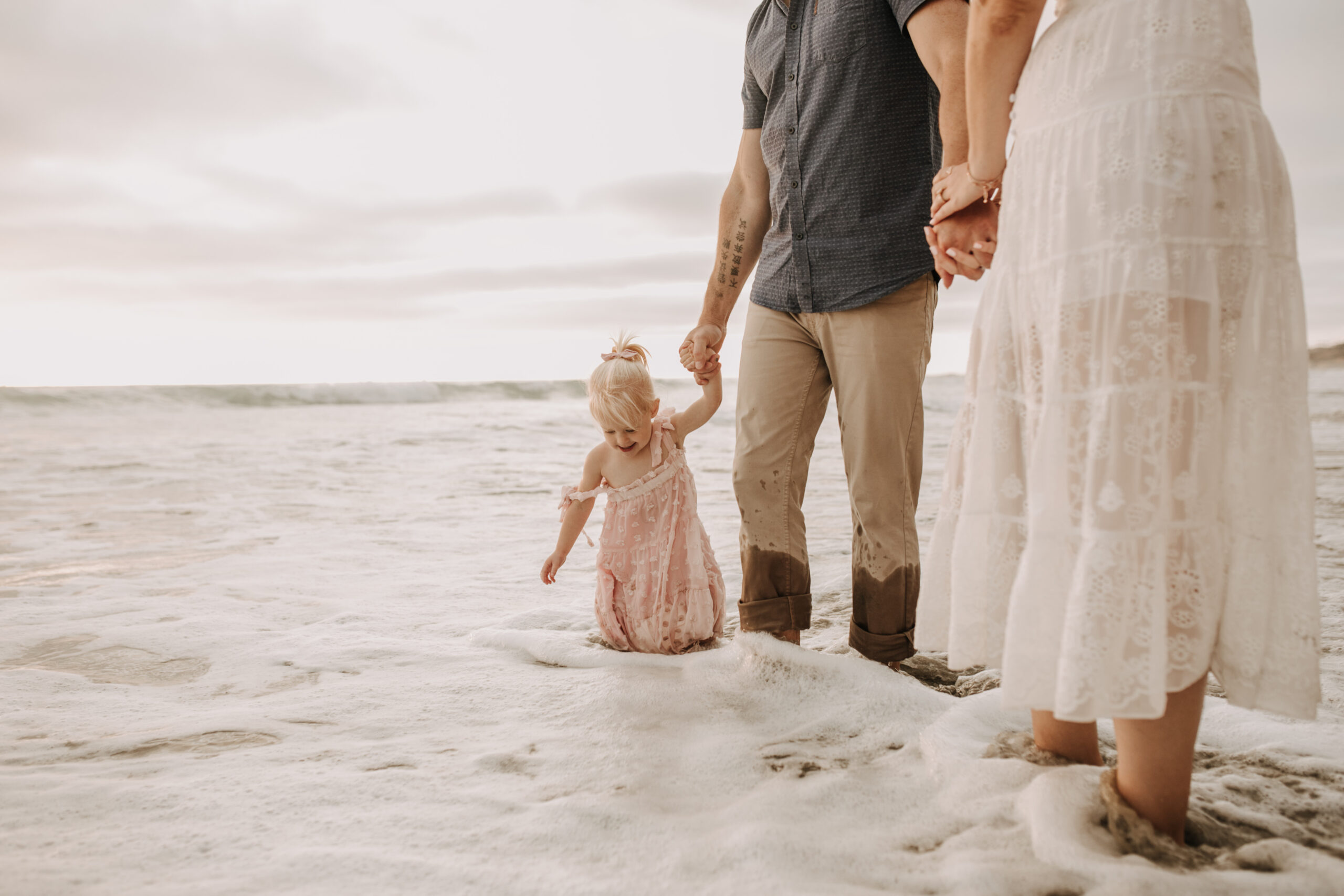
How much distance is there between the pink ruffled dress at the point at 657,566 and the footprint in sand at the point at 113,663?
1347 millimetres

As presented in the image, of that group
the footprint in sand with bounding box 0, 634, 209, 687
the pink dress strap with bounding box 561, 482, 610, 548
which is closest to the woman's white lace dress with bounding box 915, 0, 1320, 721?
the pink dress strap with bounding box 561, 482, 610, 548

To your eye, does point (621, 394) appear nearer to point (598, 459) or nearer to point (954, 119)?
point (598, 459)

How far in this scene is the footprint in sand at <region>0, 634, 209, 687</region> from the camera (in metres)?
2.70

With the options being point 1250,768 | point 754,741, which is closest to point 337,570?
point 754,741

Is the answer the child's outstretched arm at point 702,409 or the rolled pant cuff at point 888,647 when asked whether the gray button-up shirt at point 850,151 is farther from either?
the rolled pant cuff at point 888,647

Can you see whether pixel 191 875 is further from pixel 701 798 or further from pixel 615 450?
pixel 615 450

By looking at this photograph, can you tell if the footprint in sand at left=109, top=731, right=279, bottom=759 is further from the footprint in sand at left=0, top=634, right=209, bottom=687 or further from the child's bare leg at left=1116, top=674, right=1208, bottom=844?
the child's bare leg at left=1116, top=674, right=1208, bottom=844

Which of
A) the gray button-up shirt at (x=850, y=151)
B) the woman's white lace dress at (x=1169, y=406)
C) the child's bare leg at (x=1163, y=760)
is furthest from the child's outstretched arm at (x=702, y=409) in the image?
the child's bare leg at (x=1163, y=760)

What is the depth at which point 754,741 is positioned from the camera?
2.15 metres

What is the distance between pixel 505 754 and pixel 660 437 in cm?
132

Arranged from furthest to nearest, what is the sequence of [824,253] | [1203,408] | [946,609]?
1. [824,253]
2. [946,609]
3. [1203,408]

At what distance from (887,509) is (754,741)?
851 millimetres

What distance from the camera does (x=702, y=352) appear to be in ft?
9.63

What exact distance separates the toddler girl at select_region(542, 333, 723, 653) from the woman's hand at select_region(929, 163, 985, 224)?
3.97 feet
